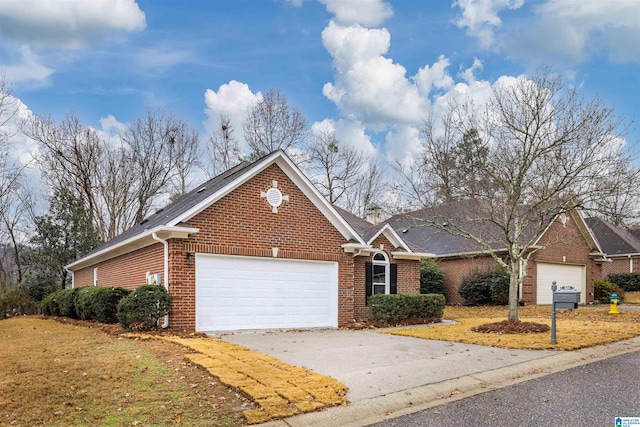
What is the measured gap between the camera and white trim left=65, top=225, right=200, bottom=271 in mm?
12336

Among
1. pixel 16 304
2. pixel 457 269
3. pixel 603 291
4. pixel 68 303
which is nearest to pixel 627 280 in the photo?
pixel 603 291

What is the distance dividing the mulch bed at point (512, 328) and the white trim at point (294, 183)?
457cm

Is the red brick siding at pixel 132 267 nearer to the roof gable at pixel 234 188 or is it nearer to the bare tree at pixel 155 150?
the roof gable at pixel 234 188

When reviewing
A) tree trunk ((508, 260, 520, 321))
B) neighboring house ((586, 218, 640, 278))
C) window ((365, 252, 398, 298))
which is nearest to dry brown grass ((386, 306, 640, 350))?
tree trunk ((508, 260, 520, 321))

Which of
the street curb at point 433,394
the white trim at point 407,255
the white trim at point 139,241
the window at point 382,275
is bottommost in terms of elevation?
the street curb at point 433,394

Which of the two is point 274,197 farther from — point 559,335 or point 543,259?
point 543,259

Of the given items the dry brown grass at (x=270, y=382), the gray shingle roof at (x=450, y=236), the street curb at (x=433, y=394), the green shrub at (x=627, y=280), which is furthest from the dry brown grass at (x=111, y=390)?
the green shrub at (x=627, y=280)

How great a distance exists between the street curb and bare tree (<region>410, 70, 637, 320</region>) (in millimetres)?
4748

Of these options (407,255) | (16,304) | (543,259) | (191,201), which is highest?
(191,201)

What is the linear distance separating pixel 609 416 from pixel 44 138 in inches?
1281

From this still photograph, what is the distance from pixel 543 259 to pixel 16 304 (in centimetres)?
2541

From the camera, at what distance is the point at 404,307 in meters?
16.0

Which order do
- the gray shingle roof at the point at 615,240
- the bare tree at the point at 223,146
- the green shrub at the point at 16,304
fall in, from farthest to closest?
the gray shingle roof at the point at 615,240 < the bare tree at the point at 223,146 < the green shrub at the point at 16,304

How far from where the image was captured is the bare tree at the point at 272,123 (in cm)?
3259
